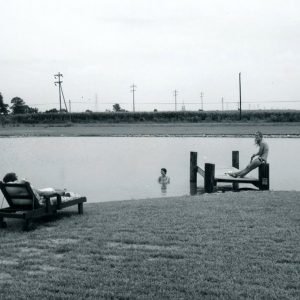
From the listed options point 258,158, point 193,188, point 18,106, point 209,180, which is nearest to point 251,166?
point 258,158

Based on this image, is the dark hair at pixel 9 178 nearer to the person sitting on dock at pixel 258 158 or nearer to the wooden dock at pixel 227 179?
the wooden dock at pixel 227 179

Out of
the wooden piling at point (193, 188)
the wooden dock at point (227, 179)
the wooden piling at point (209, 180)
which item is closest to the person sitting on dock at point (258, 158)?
the wooden dock at point (227, 179)

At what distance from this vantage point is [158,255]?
754cm

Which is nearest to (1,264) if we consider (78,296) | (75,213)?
(78,296)

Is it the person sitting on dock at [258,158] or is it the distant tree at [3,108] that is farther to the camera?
the distant tree at [3,108]

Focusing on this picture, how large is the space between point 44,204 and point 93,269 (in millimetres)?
4075

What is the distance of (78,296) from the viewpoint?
19.4ft

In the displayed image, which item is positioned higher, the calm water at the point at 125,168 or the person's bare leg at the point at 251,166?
the person's bare leg at the point at 251,166

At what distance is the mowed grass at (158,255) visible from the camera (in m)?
6.08

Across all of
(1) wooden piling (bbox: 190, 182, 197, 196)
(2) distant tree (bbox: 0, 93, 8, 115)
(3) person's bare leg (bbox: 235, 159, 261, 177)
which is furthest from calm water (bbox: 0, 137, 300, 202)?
(2) distant tree (bbox: 0, 93, 8, 115)

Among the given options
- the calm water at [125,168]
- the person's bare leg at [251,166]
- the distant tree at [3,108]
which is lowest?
the calm water at [125,168]

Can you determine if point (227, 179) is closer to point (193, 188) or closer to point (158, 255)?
point (193, 188)

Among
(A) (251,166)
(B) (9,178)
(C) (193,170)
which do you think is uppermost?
(B) (9,178)

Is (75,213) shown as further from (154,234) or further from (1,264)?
(1,264)
